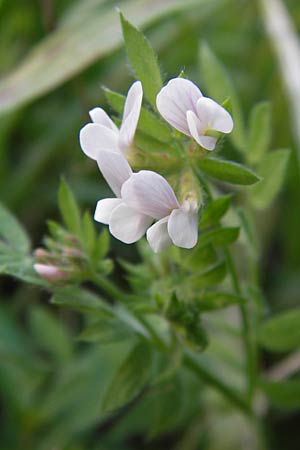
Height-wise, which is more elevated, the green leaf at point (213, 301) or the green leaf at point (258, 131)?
the green leaf at point (258, 131)

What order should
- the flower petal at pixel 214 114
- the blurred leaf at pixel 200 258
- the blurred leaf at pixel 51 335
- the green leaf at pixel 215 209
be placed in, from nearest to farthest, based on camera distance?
1. the flower petal at pixel 214 114
2. the green leaf at pixel 215 209
3. the blurred leaf at pixel 200 258
4. the blurred leaf at pixel 51 335

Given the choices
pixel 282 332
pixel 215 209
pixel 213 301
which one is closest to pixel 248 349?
pixel 282 332

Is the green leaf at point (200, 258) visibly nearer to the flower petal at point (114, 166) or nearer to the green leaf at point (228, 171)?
the green leaf at point (228, 171)

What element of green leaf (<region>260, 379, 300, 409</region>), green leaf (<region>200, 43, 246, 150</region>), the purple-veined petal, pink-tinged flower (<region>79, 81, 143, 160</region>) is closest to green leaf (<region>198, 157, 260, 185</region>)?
the purple-veined petal

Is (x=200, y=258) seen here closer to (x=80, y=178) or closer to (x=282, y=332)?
(x=282, y=332)

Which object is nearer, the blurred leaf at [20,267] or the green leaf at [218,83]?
the blurred leaf at [20,267]

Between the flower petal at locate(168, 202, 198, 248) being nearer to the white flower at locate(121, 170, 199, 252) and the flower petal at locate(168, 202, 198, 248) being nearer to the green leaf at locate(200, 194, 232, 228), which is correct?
the white flower at locate(121, 170, 199, 252)

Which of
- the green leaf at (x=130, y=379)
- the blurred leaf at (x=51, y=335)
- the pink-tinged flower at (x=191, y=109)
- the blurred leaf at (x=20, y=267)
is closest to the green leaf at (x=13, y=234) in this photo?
the blurred leaf at (x=20, y=267)
